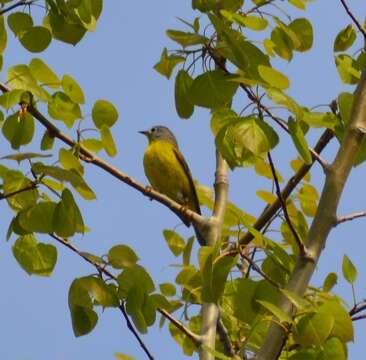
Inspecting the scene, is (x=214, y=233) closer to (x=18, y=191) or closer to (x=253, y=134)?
(x=18, y=191)

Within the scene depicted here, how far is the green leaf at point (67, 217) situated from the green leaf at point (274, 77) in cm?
74

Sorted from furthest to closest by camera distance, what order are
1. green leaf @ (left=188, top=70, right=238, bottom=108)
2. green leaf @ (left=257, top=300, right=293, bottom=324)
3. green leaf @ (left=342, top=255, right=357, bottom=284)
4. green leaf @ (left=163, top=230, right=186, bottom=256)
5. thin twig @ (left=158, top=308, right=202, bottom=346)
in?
green leaf @ (left=163, top=230, right=186, bottom=256)
thin twig @ (left=158, top=308, right=202, bottom=346)
green leaf @ (left=342, top=255, right=357, bottom=284)
green leaf @ (left=188, top=70, right=238, bottom=108)
green leaf @ (left=257, top=300, right=293, bottom=324)

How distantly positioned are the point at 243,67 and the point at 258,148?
28 cm

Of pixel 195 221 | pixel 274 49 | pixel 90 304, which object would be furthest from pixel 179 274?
pixel 274 49

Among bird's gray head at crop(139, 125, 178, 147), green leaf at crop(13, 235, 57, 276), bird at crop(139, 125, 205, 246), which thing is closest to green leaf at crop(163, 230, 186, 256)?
green leaf at crop(13, 235, 57, 276)

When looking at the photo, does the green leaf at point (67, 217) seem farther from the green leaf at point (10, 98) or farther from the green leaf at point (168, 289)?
the green leaf at point (168, 289)

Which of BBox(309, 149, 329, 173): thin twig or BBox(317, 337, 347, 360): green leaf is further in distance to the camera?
BBox(309, 149, 329, 173): thin twig

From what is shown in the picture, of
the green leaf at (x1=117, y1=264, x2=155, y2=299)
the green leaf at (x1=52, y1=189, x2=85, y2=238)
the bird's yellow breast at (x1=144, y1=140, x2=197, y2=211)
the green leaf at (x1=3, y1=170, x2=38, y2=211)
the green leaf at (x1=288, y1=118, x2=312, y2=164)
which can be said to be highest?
the bird's yellow breast at (x1=144, y1=140, x2=197, y2=211)

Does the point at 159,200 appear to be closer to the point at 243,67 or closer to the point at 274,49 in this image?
the point at 274,49

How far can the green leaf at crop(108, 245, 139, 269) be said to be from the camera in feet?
9.25

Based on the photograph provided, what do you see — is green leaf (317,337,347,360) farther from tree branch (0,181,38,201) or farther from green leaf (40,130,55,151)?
green leaf (40,130,55,151)

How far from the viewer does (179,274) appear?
3365 mm

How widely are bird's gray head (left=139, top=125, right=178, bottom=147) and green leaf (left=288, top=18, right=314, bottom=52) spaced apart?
5269 millimetres

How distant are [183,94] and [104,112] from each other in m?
0.51
